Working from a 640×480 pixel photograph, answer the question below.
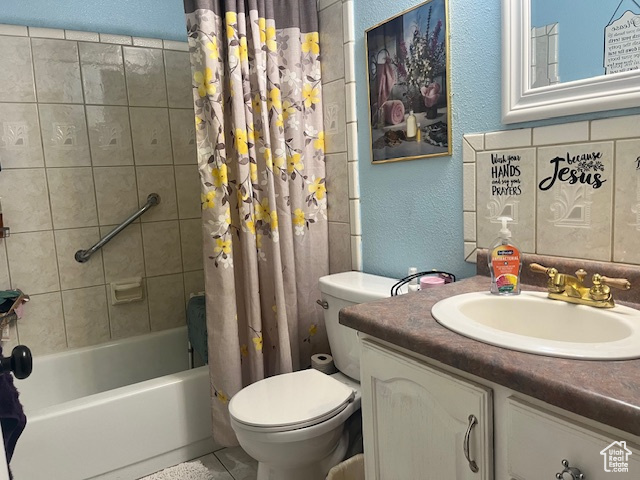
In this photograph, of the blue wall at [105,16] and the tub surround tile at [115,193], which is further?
the tub surround tile at [115,193]

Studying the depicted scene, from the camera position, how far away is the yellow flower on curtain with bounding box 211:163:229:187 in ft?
5.41

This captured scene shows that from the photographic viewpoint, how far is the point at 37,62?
2.07 m

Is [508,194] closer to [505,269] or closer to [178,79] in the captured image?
[505,269]

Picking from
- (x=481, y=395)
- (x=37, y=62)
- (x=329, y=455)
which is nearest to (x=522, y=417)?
(x=481, y=395)

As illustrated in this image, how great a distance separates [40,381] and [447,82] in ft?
7.10

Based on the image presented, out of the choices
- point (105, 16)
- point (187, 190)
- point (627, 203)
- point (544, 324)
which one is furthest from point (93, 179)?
point (627, 203)

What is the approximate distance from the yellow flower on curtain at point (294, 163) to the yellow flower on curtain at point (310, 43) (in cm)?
44

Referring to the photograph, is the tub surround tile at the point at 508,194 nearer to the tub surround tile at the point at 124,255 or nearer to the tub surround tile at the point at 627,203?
the tub surround tile at the point at 627,203

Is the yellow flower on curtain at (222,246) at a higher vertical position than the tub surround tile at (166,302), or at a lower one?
higher

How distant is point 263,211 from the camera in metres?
1.78

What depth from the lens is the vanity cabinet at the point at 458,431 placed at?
67cm

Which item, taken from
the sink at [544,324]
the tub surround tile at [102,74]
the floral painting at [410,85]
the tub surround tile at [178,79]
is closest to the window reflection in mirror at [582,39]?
the floral painting at [410,85]

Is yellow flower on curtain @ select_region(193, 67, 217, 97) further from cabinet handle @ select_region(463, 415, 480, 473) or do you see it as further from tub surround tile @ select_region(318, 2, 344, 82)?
cabinet handle @ select_region(463, 415, 480, 473)

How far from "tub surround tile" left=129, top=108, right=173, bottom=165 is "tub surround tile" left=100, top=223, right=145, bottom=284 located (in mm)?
357
